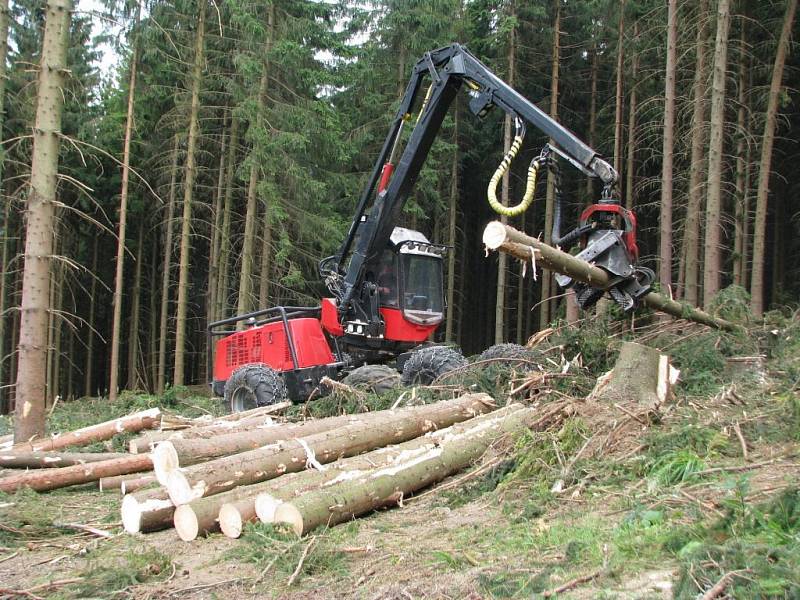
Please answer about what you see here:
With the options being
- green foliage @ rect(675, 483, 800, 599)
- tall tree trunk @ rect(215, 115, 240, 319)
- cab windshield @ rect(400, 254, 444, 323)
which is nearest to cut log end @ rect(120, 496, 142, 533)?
green foliage @ rect(675, 483, 800, 599)

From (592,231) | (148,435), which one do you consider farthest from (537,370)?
(148,435)

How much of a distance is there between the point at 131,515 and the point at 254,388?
5078 mm

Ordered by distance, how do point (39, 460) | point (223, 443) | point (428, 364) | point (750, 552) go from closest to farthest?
point (750, 552)
point (223, 443)
point (39, 460)
point (428, 364)

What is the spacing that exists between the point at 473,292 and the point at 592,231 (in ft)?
86.6

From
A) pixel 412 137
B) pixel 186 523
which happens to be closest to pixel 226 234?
pixel 412 137

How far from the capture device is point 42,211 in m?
8.38

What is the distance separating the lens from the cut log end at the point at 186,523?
17.9 ft

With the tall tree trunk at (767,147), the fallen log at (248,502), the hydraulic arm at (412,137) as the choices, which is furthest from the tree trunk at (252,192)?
the fallen log at (248,502)

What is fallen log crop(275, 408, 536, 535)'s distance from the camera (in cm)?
525

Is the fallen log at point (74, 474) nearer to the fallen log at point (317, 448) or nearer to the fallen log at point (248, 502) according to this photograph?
the fallen log at point (317, 448)

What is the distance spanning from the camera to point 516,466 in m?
6.15

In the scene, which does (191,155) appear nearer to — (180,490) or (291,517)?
(180,490)

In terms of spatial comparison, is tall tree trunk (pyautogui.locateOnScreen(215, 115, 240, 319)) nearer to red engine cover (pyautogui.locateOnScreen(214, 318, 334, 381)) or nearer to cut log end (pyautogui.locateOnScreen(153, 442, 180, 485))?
red engine cover (pyautogui.locateOnScreen(214, 318, 334, 381))

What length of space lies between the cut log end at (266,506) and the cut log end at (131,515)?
3.51 ft
